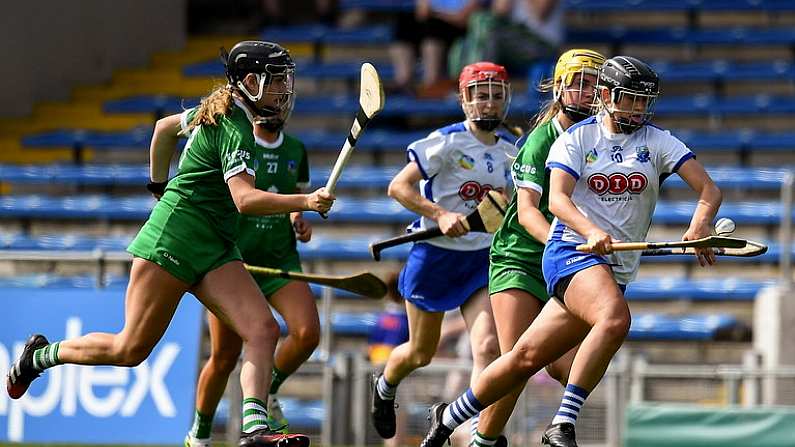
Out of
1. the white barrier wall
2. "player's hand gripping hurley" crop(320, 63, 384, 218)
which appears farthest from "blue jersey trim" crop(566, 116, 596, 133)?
the white barrier wall

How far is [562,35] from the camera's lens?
15.6 meters

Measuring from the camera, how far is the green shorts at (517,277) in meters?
7.30

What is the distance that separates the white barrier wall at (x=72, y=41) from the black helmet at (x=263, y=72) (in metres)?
10.0

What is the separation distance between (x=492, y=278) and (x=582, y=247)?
1054mm

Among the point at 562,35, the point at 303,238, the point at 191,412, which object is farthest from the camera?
the point at 562,35

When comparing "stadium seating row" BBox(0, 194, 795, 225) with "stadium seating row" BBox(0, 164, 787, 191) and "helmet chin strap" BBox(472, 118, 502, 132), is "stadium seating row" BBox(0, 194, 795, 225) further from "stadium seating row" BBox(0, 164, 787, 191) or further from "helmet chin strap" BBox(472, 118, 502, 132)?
"helmet chin strap" BBox(472, 118, 502, 132)

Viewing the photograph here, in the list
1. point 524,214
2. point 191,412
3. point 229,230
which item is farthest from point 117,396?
point 524,214

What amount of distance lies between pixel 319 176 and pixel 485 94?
6483 mm

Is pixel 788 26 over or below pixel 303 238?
over

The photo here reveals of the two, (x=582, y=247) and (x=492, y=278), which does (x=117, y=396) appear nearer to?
(x=492, y=278)

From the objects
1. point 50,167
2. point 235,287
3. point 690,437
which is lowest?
point 690,437

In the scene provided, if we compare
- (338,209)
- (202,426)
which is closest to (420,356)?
(202,426)

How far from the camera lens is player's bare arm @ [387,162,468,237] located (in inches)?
308

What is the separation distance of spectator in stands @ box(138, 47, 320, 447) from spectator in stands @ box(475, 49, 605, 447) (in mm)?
1116
